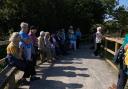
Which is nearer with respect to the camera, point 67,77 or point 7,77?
point 7,77

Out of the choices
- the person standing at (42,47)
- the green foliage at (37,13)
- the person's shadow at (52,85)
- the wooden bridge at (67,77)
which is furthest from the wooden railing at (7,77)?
the green foliage at (37,13)

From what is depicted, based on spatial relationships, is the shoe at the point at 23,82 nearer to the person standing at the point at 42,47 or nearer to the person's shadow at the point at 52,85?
the person's shadow at the point at 52,85

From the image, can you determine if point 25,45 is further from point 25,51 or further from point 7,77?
point 7,77

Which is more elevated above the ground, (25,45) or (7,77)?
(25,45)

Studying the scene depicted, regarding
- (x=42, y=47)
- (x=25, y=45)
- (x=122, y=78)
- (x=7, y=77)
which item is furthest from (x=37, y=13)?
(x=122, y=78)

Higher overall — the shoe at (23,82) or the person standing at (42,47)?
the person standing at (42,47)

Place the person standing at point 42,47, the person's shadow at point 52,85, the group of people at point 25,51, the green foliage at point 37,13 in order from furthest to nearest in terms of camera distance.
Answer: the green foliage at point 37,13 → the person standing at point 42,47 → the person's shadow at point 52,85 → the group of people at point 25,51

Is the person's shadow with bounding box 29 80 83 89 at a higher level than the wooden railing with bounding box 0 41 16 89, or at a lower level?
lower

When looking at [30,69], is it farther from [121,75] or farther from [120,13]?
[120,13]

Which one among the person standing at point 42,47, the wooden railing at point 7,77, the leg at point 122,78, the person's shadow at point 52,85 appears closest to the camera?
the wooden railing at point 7,77

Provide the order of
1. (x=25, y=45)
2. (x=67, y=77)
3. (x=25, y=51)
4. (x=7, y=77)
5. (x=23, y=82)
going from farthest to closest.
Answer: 1. (x=67, y=77)
2. (x=25, y=45)
3. (x=25, y=51)
4. (x=23, y=82)
5. (x=7, y=77)

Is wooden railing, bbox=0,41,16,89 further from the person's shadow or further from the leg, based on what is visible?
the leg

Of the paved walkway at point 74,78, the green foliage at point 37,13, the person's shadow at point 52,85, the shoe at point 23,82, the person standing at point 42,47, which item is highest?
the green foliage at point 37,13

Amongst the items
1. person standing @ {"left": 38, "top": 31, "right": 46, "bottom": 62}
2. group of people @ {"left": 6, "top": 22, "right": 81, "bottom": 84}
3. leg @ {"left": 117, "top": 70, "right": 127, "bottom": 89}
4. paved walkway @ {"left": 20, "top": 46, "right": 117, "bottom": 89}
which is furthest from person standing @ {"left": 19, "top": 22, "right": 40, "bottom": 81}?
person standing @ {"left": 38, "top": 31, "right": 46, "bottom": 62}
